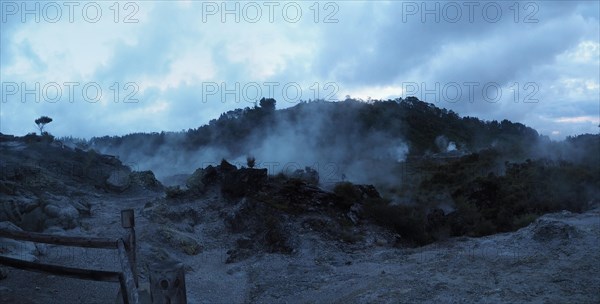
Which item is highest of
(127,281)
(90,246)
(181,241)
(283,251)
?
(90,246)

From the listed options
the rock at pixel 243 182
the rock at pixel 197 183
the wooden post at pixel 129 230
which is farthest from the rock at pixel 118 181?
the wooden post at pixel 129 230

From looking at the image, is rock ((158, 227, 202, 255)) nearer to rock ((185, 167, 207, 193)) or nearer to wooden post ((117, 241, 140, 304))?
rock ((185, 167, 207, 193))

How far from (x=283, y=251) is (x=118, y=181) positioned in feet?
35.4

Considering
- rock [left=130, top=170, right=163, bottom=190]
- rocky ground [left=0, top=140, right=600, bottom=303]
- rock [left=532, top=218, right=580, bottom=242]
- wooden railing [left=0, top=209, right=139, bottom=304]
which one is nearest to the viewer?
wooden railing [left=0, top=209, right=139, bottom=304]

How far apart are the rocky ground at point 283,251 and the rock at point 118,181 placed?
2.35 metres

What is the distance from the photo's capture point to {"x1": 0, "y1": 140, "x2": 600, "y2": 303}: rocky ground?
657 cm

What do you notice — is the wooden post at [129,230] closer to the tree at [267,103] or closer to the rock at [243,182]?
the rock at [243,182]

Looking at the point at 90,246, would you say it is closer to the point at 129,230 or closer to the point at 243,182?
the point at 129,230

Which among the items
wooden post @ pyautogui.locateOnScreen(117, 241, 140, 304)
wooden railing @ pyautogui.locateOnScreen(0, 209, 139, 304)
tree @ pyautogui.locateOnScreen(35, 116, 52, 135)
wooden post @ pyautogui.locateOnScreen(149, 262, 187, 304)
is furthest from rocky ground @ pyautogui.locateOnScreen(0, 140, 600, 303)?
tree @ pyautogui.locateOnScreen(35, 116, 52, 135)

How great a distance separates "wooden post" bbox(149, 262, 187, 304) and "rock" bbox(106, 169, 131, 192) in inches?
641

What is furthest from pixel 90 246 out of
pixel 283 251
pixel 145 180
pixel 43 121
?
pixel 43 121

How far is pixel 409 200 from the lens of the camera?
49.6 feet

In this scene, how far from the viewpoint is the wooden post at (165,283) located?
10.4 ft

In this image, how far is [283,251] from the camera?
10.2 metres
